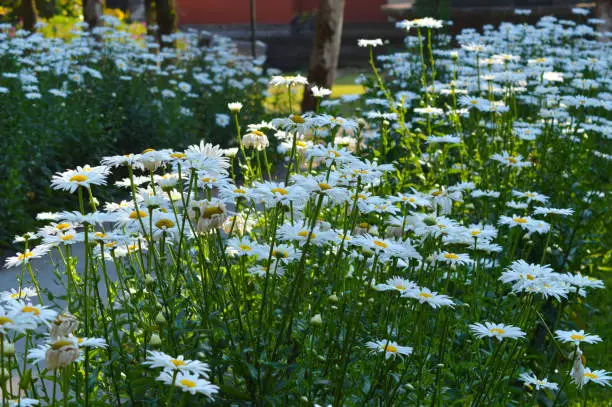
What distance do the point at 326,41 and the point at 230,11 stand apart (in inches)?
643

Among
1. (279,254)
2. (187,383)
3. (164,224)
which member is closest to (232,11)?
(164,224)

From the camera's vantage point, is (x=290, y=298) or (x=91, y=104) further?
(x=91, y=104)

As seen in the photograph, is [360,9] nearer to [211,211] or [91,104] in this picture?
[91,104]

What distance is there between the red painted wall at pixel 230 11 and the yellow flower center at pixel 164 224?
2313 centimetres

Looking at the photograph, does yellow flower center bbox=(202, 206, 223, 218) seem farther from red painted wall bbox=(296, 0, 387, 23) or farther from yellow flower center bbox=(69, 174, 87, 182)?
red painted wall bbox=(296, 0, 387, 23)

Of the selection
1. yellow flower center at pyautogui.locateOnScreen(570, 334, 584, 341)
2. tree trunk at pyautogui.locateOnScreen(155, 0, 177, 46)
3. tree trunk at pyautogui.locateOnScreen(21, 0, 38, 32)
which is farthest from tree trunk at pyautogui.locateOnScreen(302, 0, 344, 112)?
yellow flower center at pyautogui.locateOnScreen(570, 334, 584, 341)

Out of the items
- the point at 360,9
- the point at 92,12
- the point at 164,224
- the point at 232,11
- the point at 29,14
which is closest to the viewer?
the point at 164,224

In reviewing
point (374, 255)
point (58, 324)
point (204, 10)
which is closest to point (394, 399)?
point (374, 255)

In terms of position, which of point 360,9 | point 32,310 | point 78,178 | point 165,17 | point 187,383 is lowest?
point 360,9

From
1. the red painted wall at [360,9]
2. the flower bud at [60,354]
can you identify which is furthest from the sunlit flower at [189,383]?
the red painted wall at [360,9]

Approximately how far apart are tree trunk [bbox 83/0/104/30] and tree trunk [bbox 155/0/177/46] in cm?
87

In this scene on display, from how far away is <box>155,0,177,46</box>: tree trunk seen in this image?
1165 cm

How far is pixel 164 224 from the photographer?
264cm

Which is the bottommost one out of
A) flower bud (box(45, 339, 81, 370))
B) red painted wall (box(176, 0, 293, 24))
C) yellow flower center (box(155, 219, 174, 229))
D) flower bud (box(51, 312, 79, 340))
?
red painted wall (box(176, 0, 293, 24))
